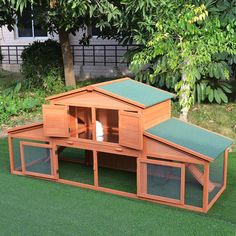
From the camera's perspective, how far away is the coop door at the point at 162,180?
571 cm

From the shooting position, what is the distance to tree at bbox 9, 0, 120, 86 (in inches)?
341

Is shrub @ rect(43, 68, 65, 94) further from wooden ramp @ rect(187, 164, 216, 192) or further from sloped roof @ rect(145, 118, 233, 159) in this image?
wooden ramp @ rect(187, 164, 216, 192)

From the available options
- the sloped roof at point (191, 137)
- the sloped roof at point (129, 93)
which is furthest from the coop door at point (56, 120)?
the sloped roof at point (191, 137)

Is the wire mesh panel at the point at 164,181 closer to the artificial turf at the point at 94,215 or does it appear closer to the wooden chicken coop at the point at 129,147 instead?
the wooden chicken coop at the point at 129,147

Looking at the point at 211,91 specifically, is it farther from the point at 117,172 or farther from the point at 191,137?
the point at 191,137

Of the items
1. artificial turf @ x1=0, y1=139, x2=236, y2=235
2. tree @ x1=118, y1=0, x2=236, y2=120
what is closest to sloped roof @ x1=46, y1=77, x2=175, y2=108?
tree @ x1=118, y1=0, x2=236, y2=120

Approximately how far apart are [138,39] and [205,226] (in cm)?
521

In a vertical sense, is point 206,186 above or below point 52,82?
below

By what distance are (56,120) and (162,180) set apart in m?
1.93

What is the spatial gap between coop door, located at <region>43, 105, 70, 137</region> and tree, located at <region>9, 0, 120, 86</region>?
103 inches

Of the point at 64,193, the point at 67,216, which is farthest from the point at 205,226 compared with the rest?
the point at 64,193

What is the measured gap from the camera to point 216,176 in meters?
6.32

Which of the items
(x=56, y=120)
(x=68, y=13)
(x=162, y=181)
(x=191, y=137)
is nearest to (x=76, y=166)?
(x=56, y=120)

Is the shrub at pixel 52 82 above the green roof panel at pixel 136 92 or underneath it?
underneath
